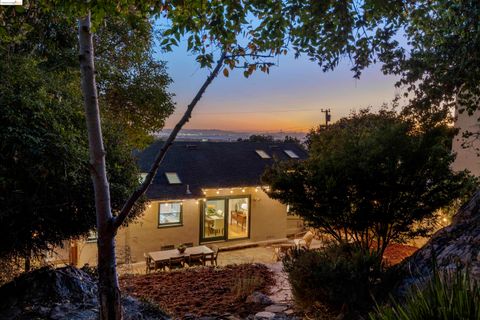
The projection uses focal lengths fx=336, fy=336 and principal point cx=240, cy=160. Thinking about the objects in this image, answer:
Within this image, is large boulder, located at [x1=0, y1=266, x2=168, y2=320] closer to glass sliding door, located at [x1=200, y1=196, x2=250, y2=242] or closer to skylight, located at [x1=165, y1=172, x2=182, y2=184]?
skylight, located at [x1=165, y1=172, x2=182, y2=184]

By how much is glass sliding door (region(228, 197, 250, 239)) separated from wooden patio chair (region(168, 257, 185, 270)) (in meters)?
5.22

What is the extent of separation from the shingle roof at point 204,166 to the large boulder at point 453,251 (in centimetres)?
1053

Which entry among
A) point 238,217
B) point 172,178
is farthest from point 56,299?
point 238,217

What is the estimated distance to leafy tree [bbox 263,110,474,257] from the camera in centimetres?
735

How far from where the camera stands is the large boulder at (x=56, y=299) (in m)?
4.21

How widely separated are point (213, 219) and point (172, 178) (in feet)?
9.28

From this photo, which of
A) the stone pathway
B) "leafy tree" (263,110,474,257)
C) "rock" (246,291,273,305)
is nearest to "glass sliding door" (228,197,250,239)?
the stone pathway

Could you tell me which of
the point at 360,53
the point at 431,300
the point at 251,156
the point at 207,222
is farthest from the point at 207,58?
the point at 251,156

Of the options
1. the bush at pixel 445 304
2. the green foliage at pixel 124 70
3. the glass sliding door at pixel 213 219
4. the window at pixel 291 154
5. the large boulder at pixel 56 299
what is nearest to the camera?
the bush at pixel 445 304

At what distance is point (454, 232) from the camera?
17.1 ft

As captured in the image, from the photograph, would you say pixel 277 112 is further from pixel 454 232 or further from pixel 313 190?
pixel 454 232

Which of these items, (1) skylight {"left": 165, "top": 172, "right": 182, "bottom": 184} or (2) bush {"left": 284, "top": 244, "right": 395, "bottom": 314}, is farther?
(1) skylight {"left": 165, "top": 172, "right": 182, "bottom": 184}

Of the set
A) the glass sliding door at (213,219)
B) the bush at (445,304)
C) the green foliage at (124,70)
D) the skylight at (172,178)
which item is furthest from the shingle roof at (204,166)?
the bush at (445,304)

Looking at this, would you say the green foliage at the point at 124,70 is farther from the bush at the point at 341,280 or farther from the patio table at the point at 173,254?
the bush at the point at 341,280
